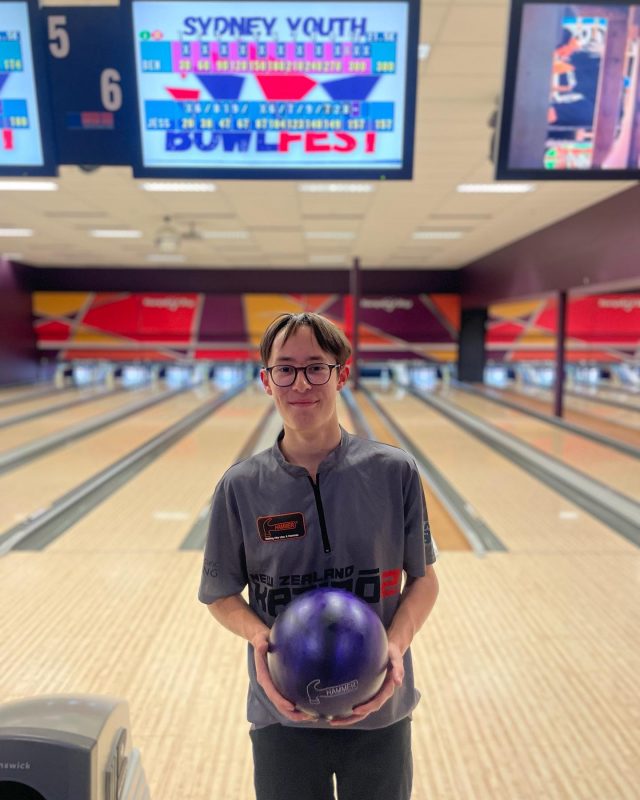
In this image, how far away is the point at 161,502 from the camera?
4113mm

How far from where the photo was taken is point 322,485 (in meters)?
1.02

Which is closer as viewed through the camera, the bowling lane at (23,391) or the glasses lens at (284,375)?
the glasses lens at (284,375)

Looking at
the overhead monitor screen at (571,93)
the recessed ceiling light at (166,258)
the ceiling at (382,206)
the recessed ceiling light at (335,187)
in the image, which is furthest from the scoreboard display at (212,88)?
the recessed ceiling light at (166,258)

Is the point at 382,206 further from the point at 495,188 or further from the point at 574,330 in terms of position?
the point at 574,330

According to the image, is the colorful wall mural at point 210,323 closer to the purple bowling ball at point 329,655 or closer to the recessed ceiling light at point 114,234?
the recessed ceiling light at point 114,234

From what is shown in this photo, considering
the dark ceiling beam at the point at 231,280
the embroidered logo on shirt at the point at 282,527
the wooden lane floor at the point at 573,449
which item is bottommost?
the wooden lane floor at the point at 573,449

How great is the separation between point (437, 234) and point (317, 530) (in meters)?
7.94

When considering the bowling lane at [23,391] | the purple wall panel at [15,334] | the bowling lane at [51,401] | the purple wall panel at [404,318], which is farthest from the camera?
the purple wall panel at [404,318]

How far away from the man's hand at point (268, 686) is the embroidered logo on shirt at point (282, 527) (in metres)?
0.16

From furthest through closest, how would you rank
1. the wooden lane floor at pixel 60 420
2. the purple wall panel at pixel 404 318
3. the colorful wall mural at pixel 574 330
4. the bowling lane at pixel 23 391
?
the colorful wall mural at pixel 574 330 → the purple wall panel at pixel 404 318 → the bowling lane at pixel 23 391 → the wooden lane floor at pixel 60 420

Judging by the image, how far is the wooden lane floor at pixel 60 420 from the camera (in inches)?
248

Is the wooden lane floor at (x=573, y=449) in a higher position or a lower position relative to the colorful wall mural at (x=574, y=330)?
lower

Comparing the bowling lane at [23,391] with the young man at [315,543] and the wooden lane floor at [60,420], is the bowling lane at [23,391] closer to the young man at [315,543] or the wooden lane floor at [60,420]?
the wooden lane floor at [60,420]

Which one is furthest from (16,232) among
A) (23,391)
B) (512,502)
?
(512,502)
